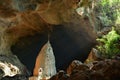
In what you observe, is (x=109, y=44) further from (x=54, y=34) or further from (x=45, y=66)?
(x=45, y=66)

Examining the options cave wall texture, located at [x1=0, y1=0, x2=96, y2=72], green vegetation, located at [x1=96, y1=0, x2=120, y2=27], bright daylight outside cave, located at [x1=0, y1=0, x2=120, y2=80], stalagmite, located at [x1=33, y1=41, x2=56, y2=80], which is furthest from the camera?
green vegetation, located at [x1=96, y1=0, x2=120, y2=27]

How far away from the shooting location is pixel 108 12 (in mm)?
15633

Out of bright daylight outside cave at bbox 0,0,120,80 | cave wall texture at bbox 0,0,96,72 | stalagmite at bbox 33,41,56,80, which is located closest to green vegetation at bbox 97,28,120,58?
bright daylight outside cave at bbox 0,0,120,80

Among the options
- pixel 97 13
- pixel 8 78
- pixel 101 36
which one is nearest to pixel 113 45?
pixel 101 36

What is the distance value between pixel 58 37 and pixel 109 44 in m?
2.63

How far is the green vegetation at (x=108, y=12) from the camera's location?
15.0 meters

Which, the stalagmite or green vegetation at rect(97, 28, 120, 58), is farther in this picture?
green vegetation at rect(97, 28, 120, 58)

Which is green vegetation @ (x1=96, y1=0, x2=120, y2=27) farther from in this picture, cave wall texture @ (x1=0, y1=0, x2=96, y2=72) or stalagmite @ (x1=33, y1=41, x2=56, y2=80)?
stalagmite @ (x1=33, y1=41, x2=56, y2=80)

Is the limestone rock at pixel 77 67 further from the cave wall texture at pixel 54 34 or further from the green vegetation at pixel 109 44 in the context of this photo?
the green vegetation at pixel 109 44

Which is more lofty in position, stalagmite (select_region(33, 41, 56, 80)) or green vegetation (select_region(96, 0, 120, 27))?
green vegetation (select_region(96, 0, 120, 27))

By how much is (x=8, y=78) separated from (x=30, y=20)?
3.23 m

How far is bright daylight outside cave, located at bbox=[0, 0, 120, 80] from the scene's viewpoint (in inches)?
448

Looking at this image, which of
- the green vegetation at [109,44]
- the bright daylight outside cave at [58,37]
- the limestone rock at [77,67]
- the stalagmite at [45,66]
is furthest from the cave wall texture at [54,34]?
the limestone rock at [77,67]

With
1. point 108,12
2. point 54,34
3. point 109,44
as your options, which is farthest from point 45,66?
point 108,12
